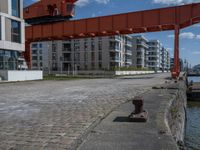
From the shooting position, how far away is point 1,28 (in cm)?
3128

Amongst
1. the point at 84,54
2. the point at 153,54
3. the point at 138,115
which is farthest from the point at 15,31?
the point at 153,54

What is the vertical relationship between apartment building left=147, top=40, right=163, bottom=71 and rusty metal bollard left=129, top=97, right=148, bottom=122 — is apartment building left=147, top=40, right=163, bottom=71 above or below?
above

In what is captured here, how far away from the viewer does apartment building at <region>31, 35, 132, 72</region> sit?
83.9 metres

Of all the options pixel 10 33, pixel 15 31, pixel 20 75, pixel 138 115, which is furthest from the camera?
pixel 15 31

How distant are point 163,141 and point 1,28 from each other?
97.2 feet

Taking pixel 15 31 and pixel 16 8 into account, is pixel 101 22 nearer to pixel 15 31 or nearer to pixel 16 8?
pixel 16 8

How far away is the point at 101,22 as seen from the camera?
1508 inches

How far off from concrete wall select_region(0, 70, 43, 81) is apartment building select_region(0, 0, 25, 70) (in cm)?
105

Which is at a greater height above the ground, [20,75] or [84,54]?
[84,54]

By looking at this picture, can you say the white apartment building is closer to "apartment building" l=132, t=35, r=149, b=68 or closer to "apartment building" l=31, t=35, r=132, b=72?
"apartment building" l=132, t=35, r=149, b=68

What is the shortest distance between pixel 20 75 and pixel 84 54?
54.9 meters

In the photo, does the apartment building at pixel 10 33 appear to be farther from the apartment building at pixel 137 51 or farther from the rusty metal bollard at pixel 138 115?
the apartment building at pixel 137 51

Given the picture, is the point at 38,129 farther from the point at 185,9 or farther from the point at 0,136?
the point at 185,9

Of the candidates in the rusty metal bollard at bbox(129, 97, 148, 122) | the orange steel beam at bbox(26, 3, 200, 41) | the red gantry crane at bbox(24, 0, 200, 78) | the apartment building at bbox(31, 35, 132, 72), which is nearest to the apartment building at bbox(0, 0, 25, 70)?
the orange steel beam at bbox(26, 3, 200, 41)
